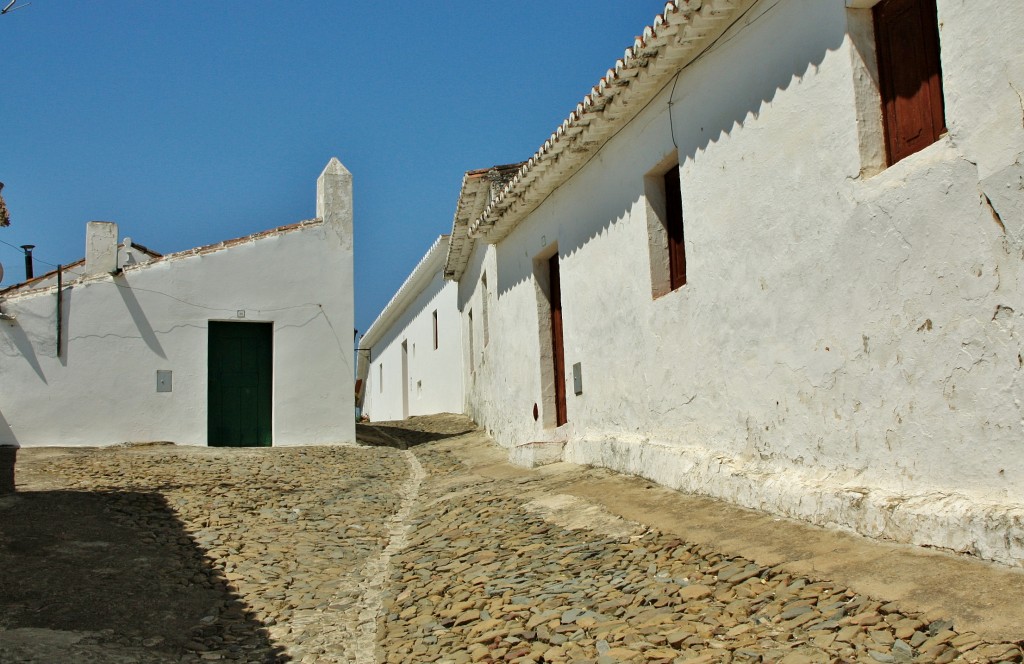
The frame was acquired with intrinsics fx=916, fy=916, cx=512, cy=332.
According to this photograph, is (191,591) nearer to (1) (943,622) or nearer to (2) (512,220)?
(1) (943,622)

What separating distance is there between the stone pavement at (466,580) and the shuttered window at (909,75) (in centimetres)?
231

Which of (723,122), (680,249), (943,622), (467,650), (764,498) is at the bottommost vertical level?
(467,650)

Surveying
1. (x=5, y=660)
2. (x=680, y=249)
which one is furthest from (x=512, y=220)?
(x=5, y=660)

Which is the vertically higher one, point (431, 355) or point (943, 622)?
point (431, 355)

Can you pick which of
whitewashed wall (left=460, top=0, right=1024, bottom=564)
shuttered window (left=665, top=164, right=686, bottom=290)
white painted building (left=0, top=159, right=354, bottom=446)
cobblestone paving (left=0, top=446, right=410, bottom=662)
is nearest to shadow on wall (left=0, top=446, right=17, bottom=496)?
cobblestone paving (left=0, top=446, right=410, bottom=662)

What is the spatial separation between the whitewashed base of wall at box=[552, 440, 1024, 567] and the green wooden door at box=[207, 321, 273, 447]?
6879 mm

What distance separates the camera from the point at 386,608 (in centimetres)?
600

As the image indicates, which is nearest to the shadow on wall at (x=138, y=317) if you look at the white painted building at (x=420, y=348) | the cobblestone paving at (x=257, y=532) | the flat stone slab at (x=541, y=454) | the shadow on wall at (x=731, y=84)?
the cobblestone paving at (x=257, y=532)

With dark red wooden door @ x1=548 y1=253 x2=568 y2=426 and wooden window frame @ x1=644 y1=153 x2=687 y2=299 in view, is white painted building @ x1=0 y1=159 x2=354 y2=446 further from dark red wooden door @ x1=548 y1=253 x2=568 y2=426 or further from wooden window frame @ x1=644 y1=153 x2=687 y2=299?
wooden window frame @ x1=644 y1=153 x2=687 y2=299

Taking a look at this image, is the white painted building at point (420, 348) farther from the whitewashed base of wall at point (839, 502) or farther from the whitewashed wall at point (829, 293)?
the whitewashed base of wall at point (839, 502)

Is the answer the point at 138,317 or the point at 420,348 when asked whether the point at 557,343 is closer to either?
the point at 138,317

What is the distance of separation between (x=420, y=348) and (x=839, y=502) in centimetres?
1776

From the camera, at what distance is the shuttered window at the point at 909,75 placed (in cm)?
516

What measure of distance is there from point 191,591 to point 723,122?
5.12 meters
